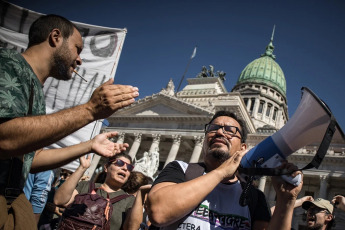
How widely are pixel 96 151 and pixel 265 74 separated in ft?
196

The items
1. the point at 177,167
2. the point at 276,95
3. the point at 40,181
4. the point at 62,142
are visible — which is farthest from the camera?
the point at 276,95

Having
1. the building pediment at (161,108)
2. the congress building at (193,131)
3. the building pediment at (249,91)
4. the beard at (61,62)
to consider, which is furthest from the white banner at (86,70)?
the building pediment at (249,91)

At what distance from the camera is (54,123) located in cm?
162

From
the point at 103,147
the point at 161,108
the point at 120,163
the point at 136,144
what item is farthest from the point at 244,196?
the point at 161,108

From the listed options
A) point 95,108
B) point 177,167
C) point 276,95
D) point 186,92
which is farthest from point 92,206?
point 276,95

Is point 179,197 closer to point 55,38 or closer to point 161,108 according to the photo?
point 55,38

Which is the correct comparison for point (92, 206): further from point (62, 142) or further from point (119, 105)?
point (62, 142)

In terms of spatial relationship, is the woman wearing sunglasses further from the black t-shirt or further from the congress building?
the congress building

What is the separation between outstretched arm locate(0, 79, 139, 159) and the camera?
59.4 inches

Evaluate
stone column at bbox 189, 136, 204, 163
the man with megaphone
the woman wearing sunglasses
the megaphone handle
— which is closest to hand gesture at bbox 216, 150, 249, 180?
the man with megaphone

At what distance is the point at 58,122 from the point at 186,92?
41210 mm

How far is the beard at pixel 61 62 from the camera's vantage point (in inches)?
85.7

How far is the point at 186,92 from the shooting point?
140ft

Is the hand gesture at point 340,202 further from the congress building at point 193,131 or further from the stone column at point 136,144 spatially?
the stone column at point 136,144
